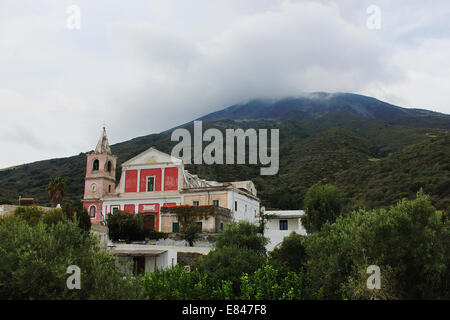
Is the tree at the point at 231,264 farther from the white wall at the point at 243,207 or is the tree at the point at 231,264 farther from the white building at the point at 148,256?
the white wall at the point at 243,207

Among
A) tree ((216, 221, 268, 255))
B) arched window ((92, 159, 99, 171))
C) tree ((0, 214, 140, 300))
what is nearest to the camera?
tree ((0, 214, 140, 300))

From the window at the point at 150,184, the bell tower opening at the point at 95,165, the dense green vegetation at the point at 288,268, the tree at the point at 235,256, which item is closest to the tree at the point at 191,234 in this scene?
the tree at the point at 235,256

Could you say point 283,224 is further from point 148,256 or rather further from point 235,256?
point 235,256

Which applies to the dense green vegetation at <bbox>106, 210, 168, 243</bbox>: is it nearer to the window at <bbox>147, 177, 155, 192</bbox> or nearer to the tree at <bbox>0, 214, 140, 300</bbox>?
the window at <bbox>147, 177, 155, 192</bbox>

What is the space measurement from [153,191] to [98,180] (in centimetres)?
679

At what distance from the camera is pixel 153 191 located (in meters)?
44.4

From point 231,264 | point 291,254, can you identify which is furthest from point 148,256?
point 291,254

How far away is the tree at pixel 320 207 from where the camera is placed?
37250 mm

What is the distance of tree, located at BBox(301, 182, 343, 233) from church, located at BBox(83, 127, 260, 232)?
21.3ft

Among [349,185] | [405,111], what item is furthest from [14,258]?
[405,111]

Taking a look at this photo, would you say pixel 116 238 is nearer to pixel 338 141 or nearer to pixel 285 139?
pixel 338 141

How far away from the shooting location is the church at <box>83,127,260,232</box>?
4112 centimetres

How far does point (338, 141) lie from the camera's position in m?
93.9

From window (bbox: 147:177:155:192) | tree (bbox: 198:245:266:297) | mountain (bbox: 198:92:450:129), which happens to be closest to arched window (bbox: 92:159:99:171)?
window (bbox: 147:177:155:192)
